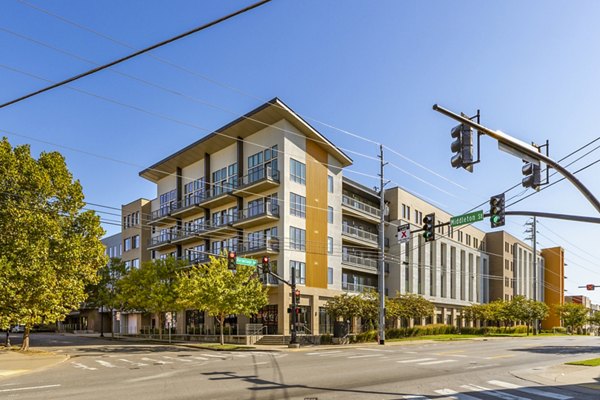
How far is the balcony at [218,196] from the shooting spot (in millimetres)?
51750

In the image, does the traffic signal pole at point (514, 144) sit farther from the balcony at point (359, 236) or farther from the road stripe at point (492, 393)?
the balcony at point (359, 236)

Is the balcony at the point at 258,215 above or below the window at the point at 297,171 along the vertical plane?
below

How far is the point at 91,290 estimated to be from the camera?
6200cm

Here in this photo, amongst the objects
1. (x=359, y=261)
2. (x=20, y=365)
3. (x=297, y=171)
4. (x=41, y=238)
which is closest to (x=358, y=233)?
(x=359, y=261)

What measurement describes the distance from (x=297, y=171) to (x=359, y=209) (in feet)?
38.4

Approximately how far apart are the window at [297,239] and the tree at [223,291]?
21.1 ft

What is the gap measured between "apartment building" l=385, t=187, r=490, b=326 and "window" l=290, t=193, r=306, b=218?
16.0 m

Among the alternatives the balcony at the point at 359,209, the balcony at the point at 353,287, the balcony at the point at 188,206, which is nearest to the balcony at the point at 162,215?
the balcony at the point at 188,206

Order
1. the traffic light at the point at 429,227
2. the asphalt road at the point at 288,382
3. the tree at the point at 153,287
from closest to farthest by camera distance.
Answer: the asphalt road at the point at 288,382 → the traffic light at the point at 429,227 → the tree at the point at 153,287

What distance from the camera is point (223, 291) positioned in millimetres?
38750

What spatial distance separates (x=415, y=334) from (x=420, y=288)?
1171 centimetres

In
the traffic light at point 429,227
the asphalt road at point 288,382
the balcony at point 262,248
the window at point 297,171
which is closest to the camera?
the asphalt road at point 288,382

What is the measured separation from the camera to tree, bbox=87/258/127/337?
192 ft

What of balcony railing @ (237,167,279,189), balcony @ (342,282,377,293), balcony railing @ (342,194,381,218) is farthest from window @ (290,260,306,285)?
balcony railing @ (342,194,381,218)
